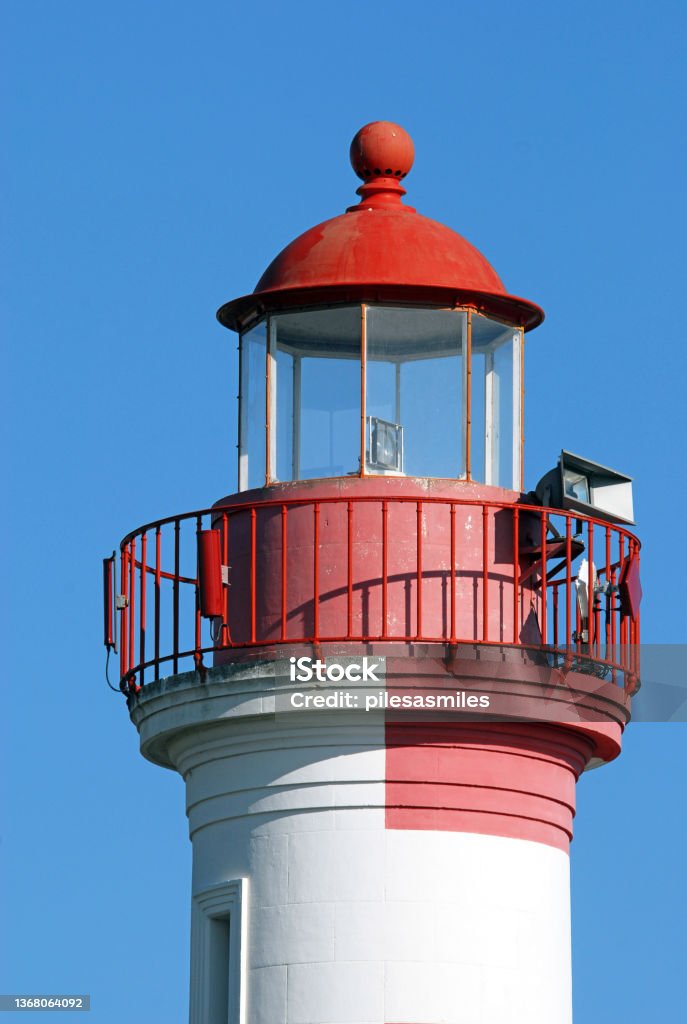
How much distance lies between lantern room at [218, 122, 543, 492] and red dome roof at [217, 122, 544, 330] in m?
A: 0.01

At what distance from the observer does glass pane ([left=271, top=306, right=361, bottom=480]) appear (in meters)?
22.2

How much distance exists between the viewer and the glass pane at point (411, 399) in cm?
2217

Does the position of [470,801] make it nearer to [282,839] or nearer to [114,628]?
[282,839]

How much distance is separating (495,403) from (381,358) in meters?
0.98

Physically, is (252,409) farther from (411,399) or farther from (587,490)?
(587,490)

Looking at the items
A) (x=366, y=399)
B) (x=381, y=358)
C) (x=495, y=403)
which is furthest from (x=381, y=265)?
(x=495, y=403)

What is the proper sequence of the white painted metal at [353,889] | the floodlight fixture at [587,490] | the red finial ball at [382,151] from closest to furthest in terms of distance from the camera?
the white painted metal at [353,889] → the floodlight fixture at [587,490] → the red finial ball at [382,151]

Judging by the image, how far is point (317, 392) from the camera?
2247 centimetres

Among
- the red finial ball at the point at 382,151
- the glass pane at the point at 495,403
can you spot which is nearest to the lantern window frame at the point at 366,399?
the glass pane at the point at 495,403

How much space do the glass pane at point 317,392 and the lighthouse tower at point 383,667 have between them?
2 cm

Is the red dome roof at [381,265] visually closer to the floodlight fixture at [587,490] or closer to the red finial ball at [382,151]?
the red finial ball at [382,151]

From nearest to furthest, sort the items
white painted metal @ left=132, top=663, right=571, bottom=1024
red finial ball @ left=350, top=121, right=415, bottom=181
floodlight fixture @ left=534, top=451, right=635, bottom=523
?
white painted metal @ left=132, top=663, right=571, bottom=1024 → floodlight fixture @ left=534, top=451, right=635, bottom=523 → red finial ball @ left=350, top=121, right=415, bottom=181

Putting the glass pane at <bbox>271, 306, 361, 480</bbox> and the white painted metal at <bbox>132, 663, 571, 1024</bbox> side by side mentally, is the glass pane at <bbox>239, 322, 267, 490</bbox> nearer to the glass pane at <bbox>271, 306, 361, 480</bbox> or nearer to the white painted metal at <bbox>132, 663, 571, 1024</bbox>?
the glass pane at <bbox>271, 306, 361, 480</bbox>

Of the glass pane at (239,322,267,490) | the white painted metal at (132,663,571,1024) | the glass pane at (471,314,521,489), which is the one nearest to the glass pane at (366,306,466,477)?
the glass pane at (471,314,521,489)
